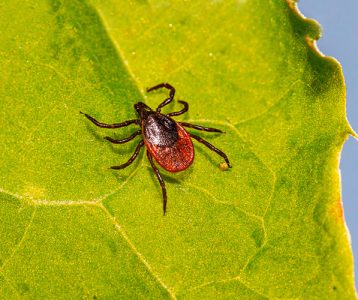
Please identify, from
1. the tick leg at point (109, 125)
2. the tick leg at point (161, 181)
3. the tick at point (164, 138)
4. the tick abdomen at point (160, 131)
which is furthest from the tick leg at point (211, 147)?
the tick leg at point (109, 125)

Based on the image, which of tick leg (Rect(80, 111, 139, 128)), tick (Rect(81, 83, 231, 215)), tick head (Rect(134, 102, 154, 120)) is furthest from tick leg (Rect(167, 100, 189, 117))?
tick leg (Rect(80, 111, 139, 128))

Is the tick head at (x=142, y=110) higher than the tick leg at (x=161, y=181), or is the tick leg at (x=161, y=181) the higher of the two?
the tick head at (x=142, y=110)

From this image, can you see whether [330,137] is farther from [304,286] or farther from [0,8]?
[0,8]

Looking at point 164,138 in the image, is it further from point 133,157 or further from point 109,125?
point 109,125

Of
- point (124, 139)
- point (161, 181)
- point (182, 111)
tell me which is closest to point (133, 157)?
point (124, 139)

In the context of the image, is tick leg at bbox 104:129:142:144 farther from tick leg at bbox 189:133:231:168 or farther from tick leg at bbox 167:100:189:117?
tick leg at bbox 189:133:231:168

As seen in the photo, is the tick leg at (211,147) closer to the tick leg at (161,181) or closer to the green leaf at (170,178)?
the green leaf at (170,178)

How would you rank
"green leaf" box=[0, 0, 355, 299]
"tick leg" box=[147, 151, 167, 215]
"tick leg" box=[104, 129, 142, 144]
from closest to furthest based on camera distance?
"green leaf" box=[0, 0, 355, 299] < "tick leg" box=[147, 151, 167, 215] < "tick leg" box=[104, 129, 142, 144]

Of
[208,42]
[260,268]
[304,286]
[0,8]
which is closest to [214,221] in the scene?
[260,268]
